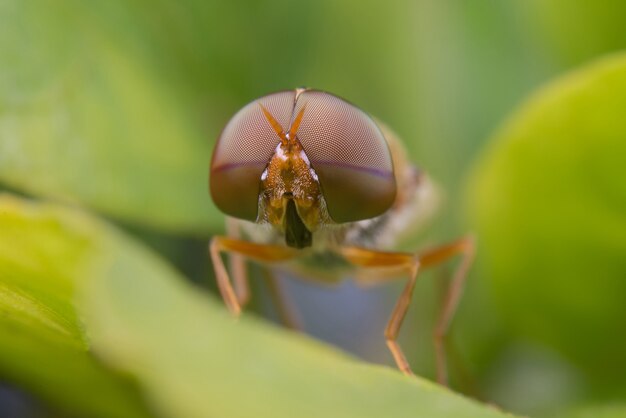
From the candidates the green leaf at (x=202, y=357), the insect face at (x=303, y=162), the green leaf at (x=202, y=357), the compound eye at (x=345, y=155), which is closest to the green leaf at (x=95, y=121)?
the insect face at (x=303, y=162)

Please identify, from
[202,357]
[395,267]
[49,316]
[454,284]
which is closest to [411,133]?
[454,284]

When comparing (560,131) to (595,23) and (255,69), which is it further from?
(255,69)

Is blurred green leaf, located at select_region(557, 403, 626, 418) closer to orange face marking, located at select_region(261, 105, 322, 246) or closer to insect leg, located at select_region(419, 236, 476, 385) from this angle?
insect leg, located at select_region(419, 236, 476, 385)

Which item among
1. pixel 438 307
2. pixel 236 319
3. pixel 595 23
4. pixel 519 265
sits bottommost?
pixel 438 307

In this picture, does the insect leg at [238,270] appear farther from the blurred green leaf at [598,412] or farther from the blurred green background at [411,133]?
the blurred green leaf at [598,412]

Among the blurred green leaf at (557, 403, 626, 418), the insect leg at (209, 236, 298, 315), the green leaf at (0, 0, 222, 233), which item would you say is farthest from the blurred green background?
the insect leg at (209, 236, 298, 315)

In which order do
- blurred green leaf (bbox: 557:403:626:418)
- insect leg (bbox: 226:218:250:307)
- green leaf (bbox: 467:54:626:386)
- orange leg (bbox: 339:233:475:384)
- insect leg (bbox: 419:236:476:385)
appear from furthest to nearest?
insect leg (bbox: 226:218:250:307), insect leg (bbox: 419:236:476:385), orange leg (bbox: 339:233:475:384), green leaf (bbox: 467:54:626:386), blurred green leaf (bbox: 557:403:626:418)

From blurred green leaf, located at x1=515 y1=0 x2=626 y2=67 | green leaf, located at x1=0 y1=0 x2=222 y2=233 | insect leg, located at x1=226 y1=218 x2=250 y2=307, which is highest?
blurred green leaf, located at x1=515 y1=0 x2=626 y2=67

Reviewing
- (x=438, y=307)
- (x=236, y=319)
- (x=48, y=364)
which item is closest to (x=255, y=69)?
(x=438, y=307)
